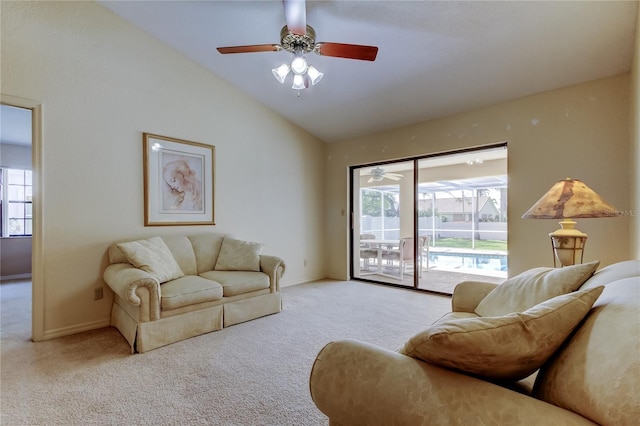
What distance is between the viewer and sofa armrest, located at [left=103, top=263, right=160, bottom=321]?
2428 mm

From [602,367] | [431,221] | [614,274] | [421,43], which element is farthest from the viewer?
[431,221]

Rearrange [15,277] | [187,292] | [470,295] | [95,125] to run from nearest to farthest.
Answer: [470,295] < [187,292] < [95,125] < [15,277]

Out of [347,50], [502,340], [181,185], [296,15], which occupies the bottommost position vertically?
[502,340]

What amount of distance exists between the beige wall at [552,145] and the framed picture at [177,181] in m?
2.95

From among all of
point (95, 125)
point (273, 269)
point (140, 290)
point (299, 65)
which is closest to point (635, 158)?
point (299, 65)

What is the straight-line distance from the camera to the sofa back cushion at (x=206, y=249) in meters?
3.58

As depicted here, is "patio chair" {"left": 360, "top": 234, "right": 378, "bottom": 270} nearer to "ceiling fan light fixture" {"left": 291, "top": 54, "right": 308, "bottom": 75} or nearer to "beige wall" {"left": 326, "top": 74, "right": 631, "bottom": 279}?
"beige wall" {"left": 326, "top": 74, "right": 631, "bottom": 279}

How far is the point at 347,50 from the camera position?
2322 millimetres

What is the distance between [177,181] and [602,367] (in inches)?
154

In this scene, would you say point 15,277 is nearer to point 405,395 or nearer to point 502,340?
point 405,395

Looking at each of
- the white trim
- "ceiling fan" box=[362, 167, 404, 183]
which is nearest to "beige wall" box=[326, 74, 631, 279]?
"ceiling fan" box=[362, 167, 404, 183]

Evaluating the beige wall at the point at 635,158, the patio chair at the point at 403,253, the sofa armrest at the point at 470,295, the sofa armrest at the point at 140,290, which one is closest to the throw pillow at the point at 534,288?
the sofa armrest at the point at 470,295

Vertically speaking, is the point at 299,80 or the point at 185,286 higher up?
the point at 299,80

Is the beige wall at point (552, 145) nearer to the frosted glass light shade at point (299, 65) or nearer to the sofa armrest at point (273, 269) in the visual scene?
the frosted glass light shade at point (299, 65)
